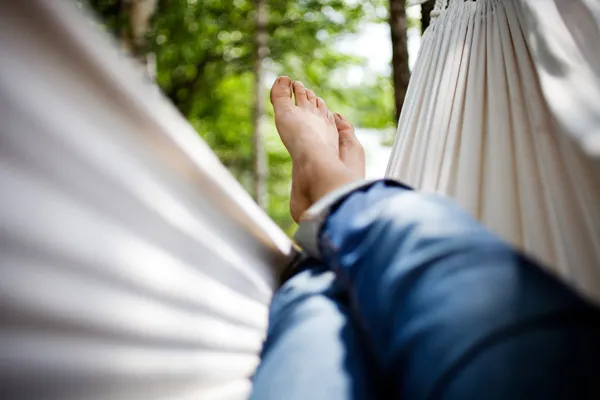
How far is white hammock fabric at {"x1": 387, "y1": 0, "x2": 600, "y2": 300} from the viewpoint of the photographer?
60cm

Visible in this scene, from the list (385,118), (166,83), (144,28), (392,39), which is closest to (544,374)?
(392,39)

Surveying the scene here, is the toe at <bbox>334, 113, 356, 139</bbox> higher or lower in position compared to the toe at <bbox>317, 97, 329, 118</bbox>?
lower

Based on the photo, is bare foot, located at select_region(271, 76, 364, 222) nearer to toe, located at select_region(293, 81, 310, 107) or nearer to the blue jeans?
toe, located at select_region(293, 81, 310, 107)

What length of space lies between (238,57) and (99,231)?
13.3ft

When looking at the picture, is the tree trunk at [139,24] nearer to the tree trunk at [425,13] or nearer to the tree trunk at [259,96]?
the tree trunk at [259,96]

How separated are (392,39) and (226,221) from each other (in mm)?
1315

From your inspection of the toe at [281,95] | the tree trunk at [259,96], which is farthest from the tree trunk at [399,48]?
the tree trunk at [259,96]

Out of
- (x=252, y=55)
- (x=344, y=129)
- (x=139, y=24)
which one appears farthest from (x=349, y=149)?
(x=252, y=55)

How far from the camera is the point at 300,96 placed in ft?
3.98

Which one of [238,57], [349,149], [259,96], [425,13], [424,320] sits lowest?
[259,96]

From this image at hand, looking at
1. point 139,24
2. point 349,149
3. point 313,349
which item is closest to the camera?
point 313,349

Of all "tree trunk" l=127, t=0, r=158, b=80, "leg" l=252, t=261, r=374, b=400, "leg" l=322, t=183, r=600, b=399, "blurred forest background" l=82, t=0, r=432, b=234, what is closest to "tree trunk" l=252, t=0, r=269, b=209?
"blurred forest background" l=82, t=0, r=432, b=234

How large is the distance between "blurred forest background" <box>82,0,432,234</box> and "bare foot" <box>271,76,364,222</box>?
1.99 meters

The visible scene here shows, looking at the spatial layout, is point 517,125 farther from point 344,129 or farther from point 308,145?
point 344,129
